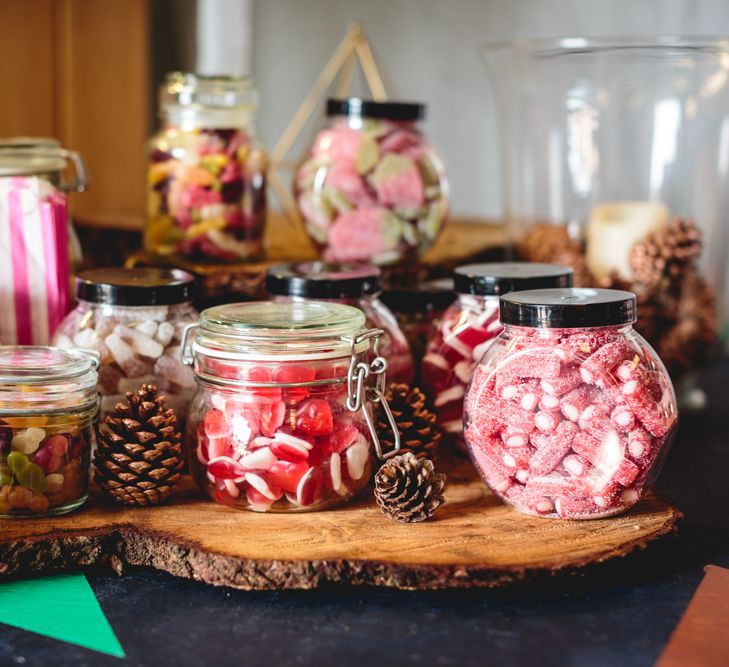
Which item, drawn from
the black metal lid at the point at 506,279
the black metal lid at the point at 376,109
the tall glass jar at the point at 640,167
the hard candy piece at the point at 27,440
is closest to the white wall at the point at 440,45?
the tall glass jar at the point at 640,167

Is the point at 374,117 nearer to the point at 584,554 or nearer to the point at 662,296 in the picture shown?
the point at 662,296

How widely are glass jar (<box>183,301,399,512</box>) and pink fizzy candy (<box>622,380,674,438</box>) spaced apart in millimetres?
230

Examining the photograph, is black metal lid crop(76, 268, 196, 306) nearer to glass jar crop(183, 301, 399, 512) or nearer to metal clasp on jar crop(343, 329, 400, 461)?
glass jar crop(183, 301, 399, 512)

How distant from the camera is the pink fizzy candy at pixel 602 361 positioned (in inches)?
36.1

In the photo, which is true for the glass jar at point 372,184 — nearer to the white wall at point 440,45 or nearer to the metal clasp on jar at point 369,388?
the metal clasp on jar at point 369,388

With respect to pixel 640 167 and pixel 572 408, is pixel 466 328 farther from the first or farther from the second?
pixel 640 167

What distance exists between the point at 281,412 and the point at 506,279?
0.99ft

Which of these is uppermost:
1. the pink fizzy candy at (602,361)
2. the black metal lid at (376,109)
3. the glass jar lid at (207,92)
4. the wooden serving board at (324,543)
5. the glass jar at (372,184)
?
the glass jar lid at (207,92)

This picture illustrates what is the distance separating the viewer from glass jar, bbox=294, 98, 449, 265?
124 centimetres

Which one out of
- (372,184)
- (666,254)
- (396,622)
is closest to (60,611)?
(396,622)

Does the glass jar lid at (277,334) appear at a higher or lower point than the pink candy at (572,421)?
higher

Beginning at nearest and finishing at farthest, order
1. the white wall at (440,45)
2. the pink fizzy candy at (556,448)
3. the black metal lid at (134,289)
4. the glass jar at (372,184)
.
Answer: the pink fizzy candy at (556,448)
the black metal lid at (134,289)
the glass jar at (372,184)
the white wall at (440,45)

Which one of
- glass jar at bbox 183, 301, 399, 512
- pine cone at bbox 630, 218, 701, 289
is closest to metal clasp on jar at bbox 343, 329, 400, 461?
glass jar at bbox 183, 301, 399, 512

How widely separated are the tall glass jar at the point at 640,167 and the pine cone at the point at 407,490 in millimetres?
498
